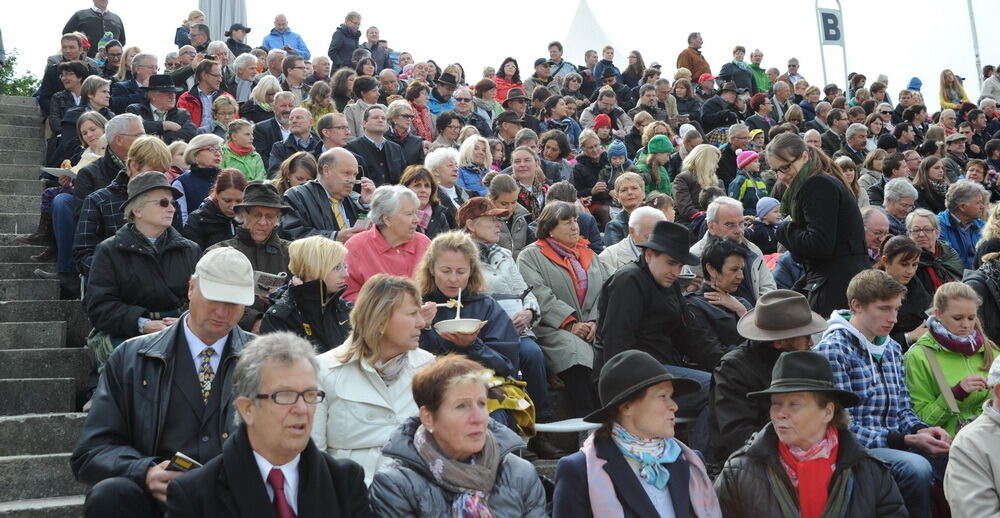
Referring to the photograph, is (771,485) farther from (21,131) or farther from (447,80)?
(21,131)

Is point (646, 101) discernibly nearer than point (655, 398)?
No

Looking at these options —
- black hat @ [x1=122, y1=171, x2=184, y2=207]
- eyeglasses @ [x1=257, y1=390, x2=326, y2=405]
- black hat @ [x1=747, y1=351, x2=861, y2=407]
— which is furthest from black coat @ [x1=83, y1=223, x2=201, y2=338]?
black hat @ [x1=747, y1=351, x2=861, y2=407]

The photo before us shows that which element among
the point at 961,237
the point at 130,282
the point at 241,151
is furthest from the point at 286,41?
the point at 130,282

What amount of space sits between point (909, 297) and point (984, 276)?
601mm

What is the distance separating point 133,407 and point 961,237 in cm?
757

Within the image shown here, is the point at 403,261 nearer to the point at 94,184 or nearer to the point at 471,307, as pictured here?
the point at 471,307

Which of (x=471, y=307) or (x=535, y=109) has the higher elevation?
(x=535, y=109)

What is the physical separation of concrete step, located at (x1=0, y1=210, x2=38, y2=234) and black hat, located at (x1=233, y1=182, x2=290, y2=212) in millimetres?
3220

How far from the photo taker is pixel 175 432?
430 centimetres

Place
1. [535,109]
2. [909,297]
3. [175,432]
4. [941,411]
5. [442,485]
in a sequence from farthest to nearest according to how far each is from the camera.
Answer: [535,109] < [909,297] < [941,411] < [175,432] < [442,485]

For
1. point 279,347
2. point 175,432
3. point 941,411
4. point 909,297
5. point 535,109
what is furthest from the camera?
point 535,109

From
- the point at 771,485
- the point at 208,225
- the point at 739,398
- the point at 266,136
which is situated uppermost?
the point at 266,136

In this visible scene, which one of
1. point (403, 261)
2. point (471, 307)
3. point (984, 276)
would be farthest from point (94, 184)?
point (984, 276)

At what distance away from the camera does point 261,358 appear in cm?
365
